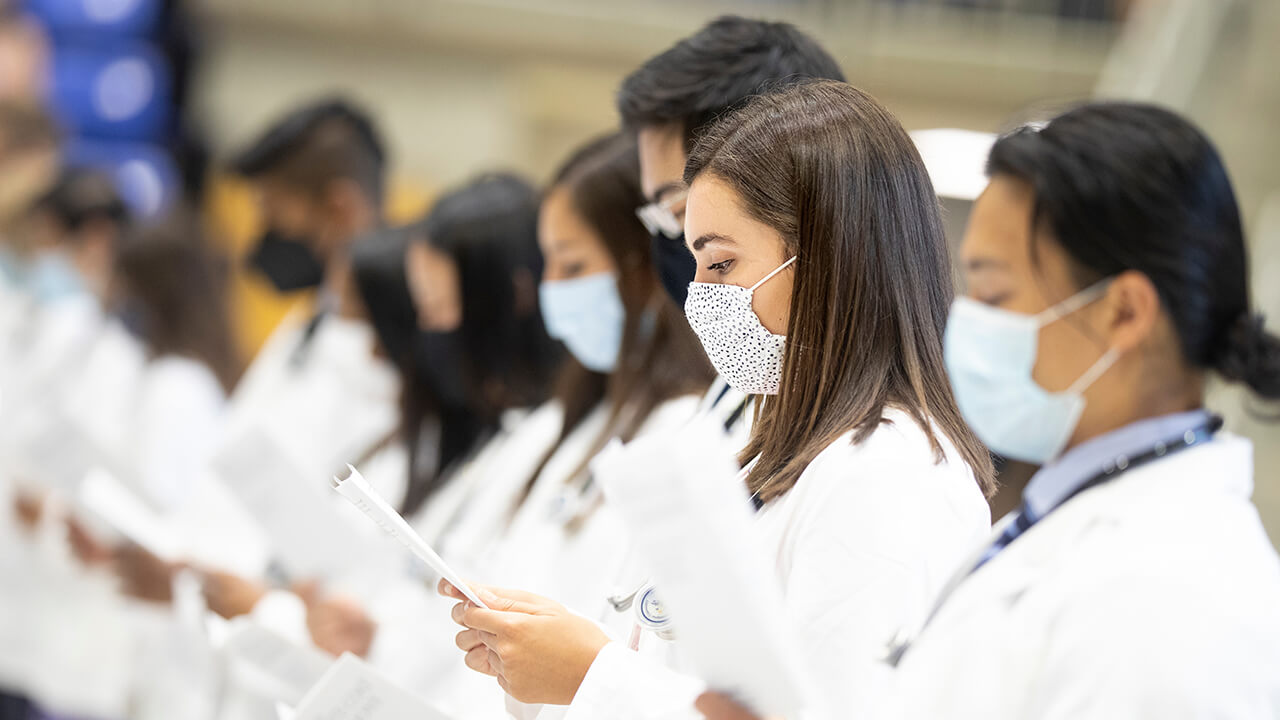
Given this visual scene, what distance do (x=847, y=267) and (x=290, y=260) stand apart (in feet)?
10.2

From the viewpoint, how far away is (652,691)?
1479 mm

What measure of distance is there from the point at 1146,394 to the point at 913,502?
0.95ft

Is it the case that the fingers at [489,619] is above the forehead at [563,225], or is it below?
below

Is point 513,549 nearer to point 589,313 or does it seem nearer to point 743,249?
point 589,313

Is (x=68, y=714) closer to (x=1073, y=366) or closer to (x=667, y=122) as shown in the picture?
(x=667, y=122)

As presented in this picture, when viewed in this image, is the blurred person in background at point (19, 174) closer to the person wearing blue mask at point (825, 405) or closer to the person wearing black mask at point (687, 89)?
the person wearing black mask at point (687, 89)

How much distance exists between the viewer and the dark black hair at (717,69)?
1924 millimetres

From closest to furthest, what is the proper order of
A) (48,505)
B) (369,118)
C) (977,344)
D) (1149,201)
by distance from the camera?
(1149,201) < (977,344) < (48,505) < (369,118)

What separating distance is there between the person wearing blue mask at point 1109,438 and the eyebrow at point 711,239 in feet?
0.98

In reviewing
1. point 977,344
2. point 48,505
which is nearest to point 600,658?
point 977,344

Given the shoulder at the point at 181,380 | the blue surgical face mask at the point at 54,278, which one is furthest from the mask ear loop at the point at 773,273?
the blue surgical face mask at the point at 54,278

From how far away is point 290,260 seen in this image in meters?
4.21

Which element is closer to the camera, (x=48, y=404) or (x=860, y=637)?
(x=860, y=637)

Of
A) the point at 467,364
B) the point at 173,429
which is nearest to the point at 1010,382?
the point at 467,364
